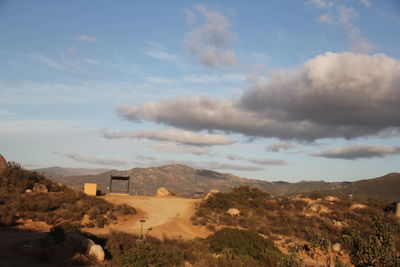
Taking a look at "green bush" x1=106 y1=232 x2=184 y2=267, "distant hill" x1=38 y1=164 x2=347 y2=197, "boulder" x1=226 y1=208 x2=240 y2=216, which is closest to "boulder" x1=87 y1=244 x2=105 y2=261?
"green bush" x1=106 y1=232 x2=184 y2=267

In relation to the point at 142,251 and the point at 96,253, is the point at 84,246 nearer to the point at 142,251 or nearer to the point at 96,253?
the point at 96,253

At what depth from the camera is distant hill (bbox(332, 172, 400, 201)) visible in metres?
92.4

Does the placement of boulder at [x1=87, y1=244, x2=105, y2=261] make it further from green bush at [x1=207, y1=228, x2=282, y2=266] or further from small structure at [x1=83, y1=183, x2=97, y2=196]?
small structure at [x1=83, y1=183, x2=97, y2=196]

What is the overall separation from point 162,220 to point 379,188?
96716 mm

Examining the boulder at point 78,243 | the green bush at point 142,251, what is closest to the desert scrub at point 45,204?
the green bush at point 142,251

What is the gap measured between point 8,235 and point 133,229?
8.62m

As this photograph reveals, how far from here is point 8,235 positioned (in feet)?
62.0

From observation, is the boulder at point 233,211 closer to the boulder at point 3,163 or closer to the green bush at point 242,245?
the green bush at point 242,245

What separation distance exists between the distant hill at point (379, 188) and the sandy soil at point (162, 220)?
65.9 metres

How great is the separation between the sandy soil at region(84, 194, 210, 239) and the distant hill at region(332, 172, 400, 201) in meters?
Result: 65.9

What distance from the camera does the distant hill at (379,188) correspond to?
303 ft

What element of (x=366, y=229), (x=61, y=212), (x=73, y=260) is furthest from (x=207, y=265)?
(x=366, y=229)

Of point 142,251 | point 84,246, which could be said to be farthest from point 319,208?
point 84,246

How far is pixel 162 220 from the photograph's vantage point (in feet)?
94.4
